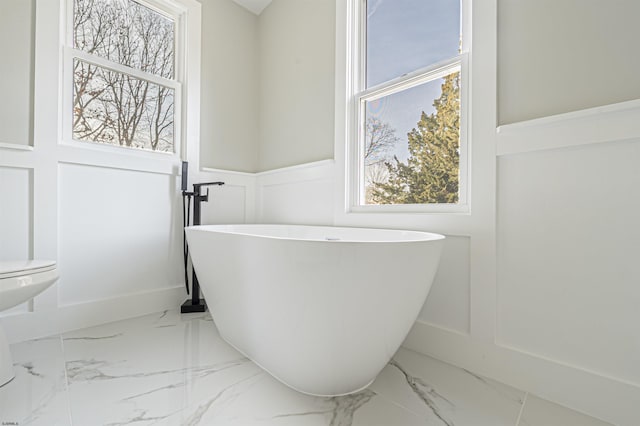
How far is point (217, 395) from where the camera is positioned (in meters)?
1.16

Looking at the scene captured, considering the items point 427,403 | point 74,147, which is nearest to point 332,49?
point 74,147

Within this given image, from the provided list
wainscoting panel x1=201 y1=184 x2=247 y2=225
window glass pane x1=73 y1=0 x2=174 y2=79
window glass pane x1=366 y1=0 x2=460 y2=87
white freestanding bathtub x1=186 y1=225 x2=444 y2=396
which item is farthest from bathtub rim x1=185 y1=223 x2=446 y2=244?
window glass pane x1=73 y1=0 x2=174 y2=79

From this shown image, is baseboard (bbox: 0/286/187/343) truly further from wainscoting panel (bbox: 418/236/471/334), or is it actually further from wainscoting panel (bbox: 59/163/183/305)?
wainscoting panel (bbox: 418/236/471/334)

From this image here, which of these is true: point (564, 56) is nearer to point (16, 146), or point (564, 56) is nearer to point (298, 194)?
point (298, 194)

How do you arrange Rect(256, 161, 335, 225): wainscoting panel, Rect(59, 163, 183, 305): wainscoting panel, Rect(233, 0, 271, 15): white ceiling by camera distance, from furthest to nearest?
Rect(233, 0, 271, 15): white ceiling < Rect(256, 161, 335, 225): wainscoting panel < Rect(59, 163, 183, 305): wainscoting panel

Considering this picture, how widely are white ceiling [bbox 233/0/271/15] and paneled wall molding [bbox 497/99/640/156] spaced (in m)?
2.38

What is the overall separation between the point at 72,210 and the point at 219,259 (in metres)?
1.09

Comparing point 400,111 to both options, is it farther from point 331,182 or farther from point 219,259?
point 219,259

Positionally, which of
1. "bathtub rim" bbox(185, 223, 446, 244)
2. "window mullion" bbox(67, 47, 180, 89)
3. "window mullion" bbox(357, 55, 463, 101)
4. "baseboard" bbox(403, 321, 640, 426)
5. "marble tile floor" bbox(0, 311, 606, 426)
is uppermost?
"window mullion" bbox(67, 47, 180, 89)

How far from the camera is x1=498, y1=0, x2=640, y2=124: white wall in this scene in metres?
1.05

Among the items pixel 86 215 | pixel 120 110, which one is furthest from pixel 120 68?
pixel 86 215

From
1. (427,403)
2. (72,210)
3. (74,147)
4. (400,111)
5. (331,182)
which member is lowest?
(427,403)

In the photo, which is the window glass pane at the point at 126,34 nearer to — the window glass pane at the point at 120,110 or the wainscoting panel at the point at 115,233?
the window glass pane at the point at 120,110

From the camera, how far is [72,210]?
1802 millimetres
